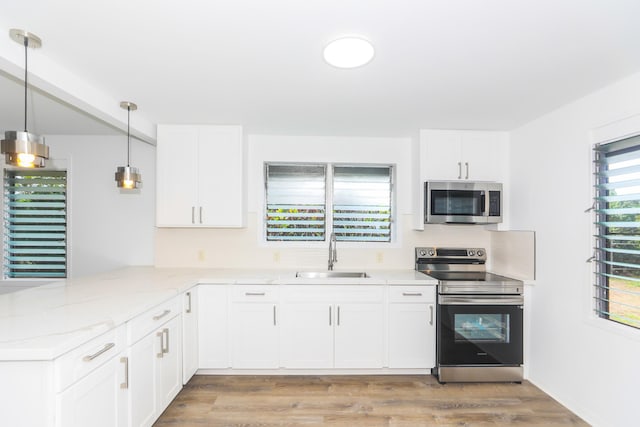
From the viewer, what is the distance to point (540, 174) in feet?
9.20

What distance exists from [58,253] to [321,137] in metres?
3.02

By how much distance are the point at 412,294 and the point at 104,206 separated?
323 cm

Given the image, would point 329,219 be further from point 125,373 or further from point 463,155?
point 125,373

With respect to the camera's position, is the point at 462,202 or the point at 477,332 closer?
the point at 477,332

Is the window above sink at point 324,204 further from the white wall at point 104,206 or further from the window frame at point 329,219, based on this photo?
the white wall at point 104,206

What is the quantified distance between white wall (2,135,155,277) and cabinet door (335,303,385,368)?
2148 mm

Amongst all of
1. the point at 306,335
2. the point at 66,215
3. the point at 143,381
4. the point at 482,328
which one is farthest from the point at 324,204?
the point at 66,215

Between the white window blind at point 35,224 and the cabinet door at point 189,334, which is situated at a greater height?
the white window blind at point 35,224

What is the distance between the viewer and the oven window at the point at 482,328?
283 centimetres

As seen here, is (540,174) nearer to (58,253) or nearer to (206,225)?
(206,225)

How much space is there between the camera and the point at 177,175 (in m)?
3.12

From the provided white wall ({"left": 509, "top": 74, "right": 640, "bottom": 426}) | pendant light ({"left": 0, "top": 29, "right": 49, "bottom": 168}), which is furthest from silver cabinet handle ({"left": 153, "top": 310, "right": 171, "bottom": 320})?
white wall ({"left": 509, "top": 74, "right": 640, "bottom": 426})

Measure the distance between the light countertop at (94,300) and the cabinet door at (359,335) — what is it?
25 centimetres

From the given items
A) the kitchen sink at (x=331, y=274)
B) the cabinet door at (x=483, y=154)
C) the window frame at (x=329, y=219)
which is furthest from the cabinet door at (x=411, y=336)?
the cabinet door at (x=483, y=154)
